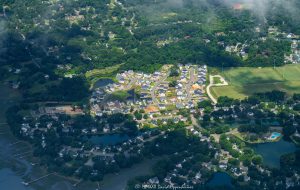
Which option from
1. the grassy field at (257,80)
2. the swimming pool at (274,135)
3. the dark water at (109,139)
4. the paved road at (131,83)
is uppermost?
the grassy field at (257,80)

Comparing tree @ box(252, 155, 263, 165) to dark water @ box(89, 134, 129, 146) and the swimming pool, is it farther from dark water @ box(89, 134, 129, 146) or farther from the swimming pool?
dark water @ box(89, 134, 129, 146)

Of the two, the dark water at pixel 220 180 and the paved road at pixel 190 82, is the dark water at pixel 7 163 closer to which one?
the dark water at pixel 220 180

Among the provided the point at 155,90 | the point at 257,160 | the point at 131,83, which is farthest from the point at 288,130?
the point at 131,83

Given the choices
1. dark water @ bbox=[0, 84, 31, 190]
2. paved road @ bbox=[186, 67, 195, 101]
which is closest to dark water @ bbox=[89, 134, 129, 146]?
dark water @ bbox=[0, 84, 31, 190]

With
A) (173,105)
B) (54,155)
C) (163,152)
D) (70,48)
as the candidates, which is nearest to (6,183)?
(54,155)

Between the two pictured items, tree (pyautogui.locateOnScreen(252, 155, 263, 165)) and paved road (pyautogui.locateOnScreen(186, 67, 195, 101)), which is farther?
paved road (pyautogui.locateOnScreen(186, 67, 195, 101))

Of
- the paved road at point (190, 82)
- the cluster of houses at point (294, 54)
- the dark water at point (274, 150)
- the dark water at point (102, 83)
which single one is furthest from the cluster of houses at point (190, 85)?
the cluster of houses at point (294, 54)

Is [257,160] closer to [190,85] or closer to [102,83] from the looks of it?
[190,85]
